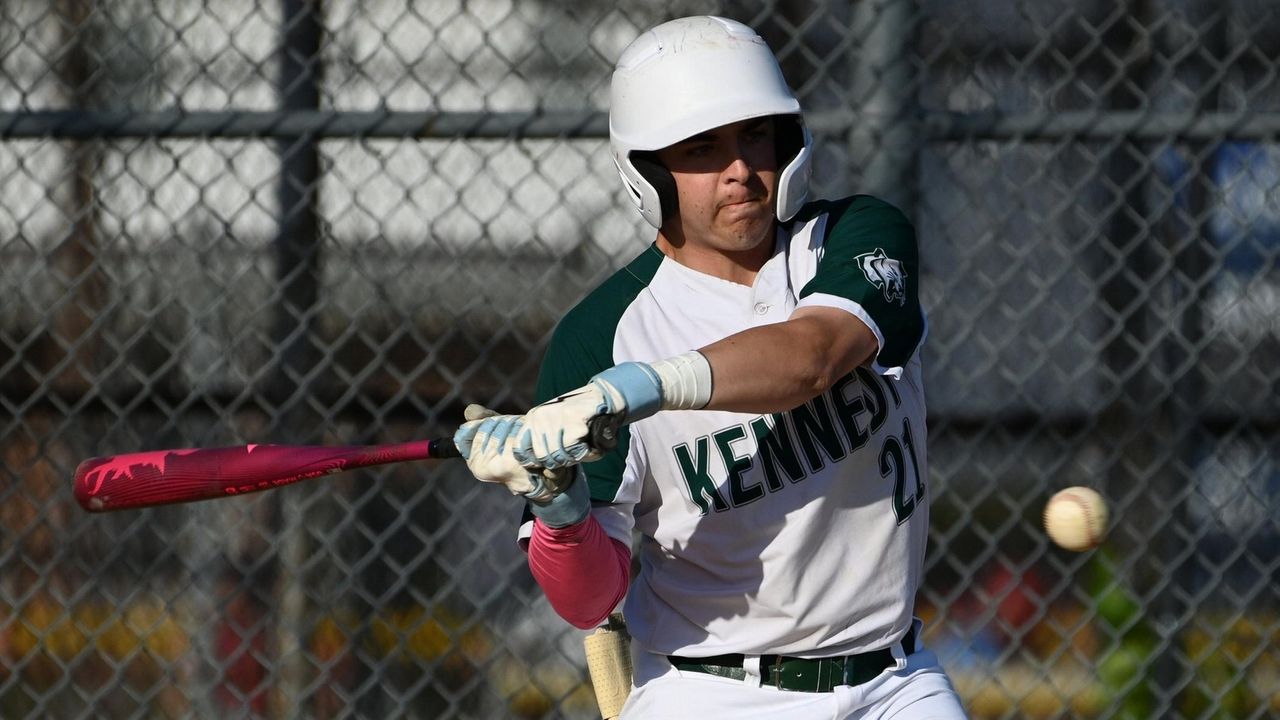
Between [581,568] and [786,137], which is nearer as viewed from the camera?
[581,568]

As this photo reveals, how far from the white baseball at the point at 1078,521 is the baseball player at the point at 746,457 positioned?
504 mm

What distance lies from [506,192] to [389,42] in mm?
536

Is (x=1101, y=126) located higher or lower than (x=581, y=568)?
lower

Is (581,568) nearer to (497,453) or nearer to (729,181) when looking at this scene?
(497,453)

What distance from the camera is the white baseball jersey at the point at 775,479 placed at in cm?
205

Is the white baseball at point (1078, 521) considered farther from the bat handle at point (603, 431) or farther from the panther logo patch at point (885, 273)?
the bat handle at point (603, 431)

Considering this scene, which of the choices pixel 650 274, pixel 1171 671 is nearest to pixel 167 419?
pixel 650 274

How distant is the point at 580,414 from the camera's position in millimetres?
1675

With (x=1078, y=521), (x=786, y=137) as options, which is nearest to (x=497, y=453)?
(x=786, y=137)

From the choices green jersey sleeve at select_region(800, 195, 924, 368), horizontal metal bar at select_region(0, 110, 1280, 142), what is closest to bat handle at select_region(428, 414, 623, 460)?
green jersey sleeve at select_region(800, 195, 924, 368)

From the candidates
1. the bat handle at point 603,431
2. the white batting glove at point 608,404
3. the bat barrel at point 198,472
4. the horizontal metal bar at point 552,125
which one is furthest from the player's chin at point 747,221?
the horizontal metal bar at point 552,125

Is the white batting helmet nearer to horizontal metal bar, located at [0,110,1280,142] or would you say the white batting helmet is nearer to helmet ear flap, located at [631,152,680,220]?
helmet ear flap, located at [631,152,680,220]

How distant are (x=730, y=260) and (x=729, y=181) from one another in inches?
6.6

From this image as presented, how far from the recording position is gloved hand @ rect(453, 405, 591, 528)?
1.71m
